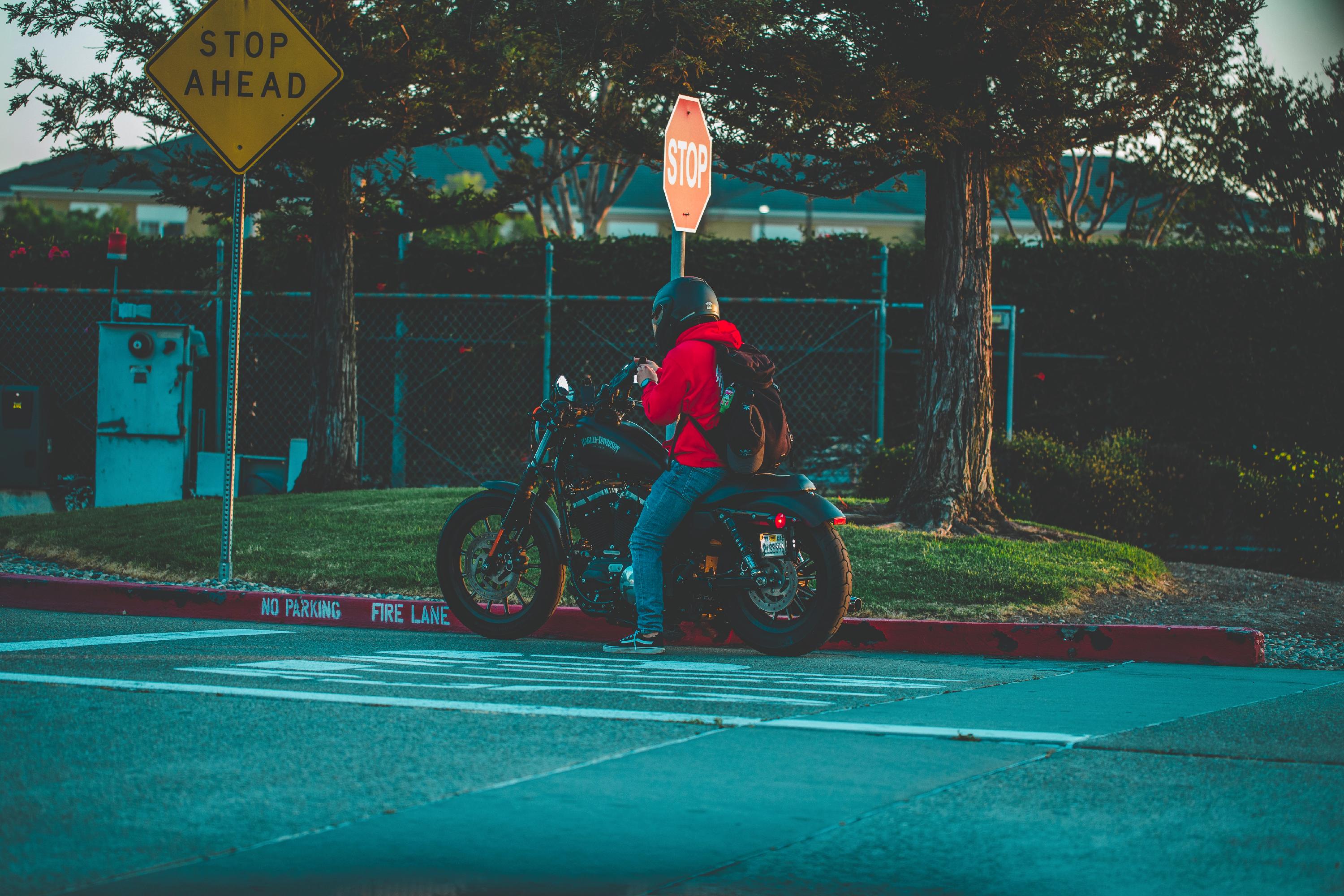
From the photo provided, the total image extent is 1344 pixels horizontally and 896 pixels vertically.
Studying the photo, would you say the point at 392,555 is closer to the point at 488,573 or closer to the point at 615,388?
the point at 488,573

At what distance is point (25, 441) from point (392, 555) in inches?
264

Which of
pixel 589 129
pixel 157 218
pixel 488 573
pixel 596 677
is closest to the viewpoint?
pixel 596 677

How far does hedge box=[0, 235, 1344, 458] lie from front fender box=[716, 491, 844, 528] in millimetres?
7758

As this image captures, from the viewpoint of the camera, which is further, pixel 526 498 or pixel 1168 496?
pixel 1168 496

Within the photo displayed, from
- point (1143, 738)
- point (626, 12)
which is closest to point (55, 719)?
point (1143, 738)

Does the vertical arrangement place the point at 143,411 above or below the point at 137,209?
below

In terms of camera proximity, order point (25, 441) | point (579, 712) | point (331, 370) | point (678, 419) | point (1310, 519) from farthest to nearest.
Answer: point (25, 441) → point (331, 370) → point (1310, 519) → point (678, 419) → point (579, 712)

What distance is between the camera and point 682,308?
7031 millimetres

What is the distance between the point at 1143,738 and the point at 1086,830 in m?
1.32

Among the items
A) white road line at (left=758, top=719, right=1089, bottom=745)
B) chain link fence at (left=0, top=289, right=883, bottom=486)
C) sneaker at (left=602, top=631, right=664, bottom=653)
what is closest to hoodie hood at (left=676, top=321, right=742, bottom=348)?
sneaker at (left=602, top=631, right=664, bottom=653)

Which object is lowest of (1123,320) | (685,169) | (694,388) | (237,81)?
(694,388)

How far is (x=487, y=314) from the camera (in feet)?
48.6

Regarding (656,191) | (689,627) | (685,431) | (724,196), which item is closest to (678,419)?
(685,431)

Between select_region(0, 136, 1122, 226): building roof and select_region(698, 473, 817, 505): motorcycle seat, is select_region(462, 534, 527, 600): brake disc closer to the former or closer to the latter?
select_region(698, 473, 817, 505): motorcycle seat
